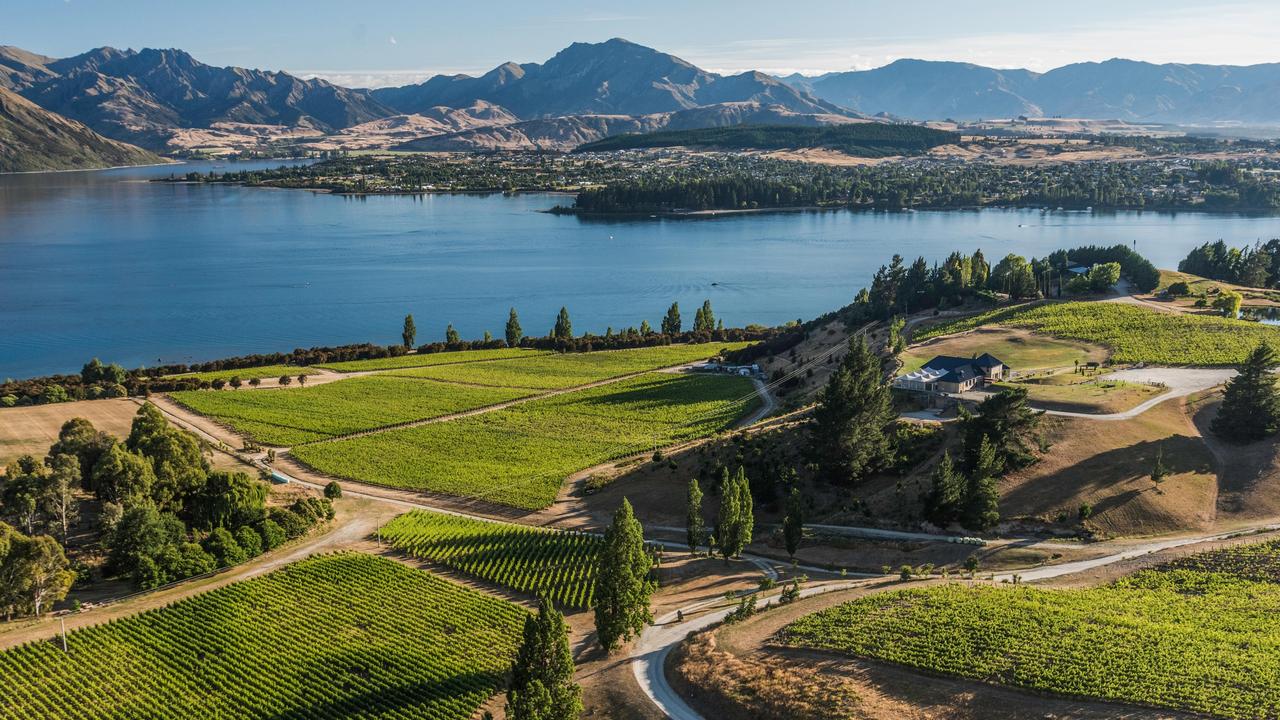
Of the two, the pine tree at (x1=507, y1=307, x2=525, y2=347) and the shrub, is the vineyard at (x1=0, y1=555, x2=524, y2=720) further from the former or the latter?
the pine tree at (x1=507, y1=307, x2=525, y2=347)

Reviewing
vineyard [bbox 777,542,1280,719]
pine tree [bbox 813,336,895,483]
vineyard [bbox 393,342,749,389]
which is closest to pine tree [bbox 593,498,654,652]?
vineyard [bbox 777,542,1280,719]

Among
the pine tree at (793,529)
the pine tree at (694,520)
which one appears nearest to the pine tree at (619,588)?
the pine tree at (694,520)

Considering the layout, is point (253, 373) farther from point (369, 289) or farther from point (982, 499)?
point (982, 499)

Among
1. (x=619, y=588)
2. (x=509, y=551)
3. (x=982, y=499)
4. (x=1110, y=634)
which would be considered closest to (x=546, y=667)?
(x=619, y=588)

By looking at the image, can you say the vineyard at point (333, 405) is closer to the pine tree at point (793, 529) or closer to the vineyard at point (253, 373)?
the vineyard at point (253, 373)

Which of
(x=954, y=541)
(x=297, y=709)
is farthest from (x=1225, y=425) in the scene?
(x=297, y=709)

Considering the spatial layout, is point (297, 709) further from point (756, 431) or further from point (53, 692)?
point (756, 431)
